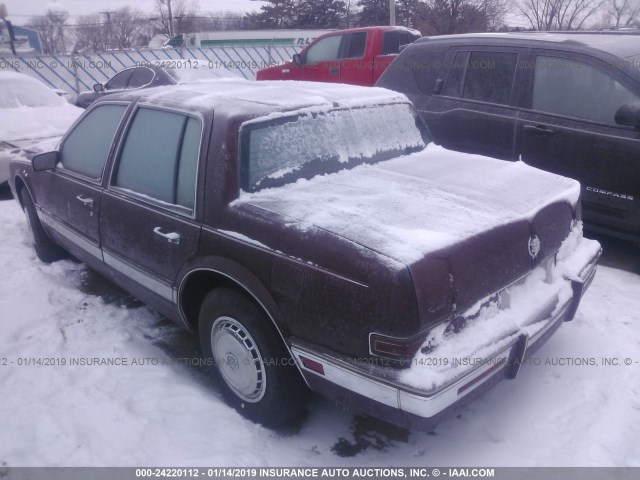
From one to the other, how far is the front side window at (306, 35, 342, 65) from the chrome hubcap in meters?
8.98

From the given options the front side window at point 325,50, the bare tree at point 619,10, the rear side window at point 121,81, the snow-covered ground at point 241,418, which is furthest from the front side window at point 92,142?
the bare tree at point 619,10

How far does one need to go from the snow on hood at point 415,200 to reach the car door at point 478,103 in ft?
5.13

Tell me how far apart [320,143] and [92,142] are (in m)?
1.78

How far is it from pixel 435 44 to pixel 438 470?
4369 mm

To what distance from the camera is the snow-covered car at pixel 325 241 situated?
2221 millimetres

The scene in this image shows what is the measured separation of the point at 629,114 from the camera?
156 inches

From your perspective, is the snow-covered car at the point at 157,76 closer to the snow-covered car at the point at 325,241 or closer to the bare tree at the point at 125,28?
the snow-covered car at the point at 325,241

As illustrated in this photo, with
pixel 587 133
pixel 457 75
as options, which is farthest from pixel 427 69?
pixel 587 133

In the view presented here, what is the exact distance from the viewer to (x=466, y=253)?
2.33 m

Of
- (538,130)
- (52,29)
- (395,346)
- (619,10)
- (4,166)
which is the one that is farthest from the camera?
(52,29)

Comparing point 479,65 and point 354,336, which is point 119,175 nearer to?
point 354,336

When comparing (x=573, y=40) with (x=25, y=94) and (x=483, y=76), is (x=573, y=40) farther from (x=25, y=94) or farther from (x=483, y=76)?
(x=25, y=94)

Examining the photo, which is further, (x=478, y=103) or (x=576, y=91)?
(x=478, y=103)

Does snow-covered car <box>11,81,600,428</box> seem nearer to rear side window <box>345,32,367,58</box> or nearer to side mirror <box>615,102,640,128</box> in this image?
side mirror <box>615,102,640,128</box>
